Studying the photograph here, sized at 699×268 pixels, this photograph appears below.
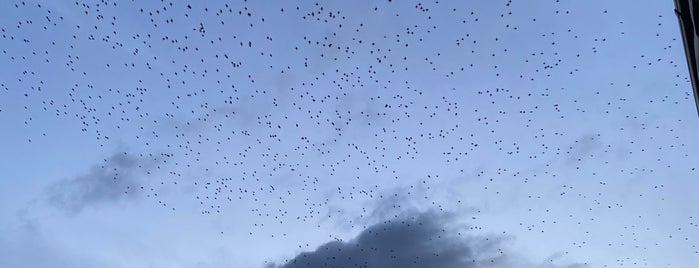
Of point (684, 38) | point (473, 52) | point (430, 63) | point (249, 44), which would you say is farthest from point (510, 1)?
point (249, 44)

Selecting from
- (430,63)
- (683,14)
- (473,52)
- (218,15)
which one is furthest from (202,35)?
(683,14)

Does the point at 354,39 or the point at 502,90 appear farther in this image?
the point at 502,90

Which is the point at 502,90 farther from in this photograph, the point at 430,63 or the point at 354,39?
the point at 354,39

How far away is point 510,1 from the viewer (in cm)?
2031

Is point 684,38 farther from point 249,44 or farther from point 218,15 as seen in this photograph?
point 218,15

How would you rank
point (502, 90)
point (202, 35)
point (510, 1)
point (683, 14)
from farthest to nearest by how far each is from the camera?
point (502, 90) → point (202, 35) → point (510, 1) → point (683, 14)

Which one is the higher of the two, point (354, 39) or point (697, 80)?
point (354, 39)

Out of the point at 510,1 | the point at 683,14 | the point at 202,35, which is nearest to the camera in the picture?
the point at 683,14

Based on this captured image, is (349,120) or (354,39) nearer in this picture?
(354,39)

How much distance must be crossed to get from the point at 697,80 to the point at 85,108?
25902mm

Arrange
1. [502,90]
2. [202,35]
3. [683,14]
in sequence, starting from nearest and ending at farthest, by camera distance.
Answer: [683,14], [202,35], [502,90]

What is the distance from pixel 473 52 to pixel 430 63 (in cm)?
191

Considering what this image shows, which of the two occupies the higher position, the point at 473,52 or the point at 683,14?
the point at 473,52

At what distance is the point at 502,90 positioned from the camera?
24.7 m
